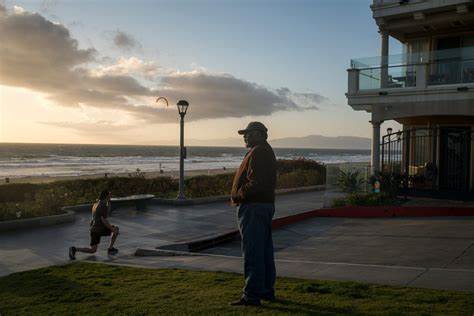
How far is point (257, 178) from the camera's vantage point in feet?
19.6

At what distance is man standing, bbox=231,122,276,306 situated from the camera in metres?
5.96

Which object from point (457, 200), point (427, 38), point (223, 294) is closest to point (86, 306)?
point (223, 294)

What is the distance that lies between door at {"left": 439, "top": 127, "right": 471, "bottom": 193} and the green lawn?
13.0 m

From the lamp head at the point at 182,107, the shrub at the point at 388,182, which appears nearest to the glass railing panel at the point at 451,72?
the shrub at the point at 388,182

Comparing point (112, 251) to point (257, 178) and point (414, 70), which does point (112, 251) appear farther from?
point (414, 70)

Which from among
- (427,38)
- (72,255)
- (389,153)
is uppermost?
(427,38)

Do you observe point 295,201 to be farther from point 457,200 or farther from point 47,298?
point 47,298

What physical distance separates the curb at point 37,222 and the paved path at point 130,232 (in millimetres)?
265

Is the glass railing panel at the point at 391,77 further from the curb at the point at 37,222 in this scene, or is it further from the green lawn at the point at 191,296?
the green lawn at the point at 191,296

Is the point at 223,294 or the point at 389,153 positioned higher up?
the point at 389,153

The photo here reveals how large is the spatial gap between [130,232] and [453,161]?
1219cm

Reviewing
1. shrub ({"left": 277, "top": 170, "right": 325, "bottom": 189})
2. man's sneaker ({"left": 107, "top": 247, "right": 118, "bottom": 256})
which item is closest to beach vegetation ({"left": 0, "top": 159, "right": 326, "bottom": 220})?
shrub ({"left": 277, "top": 170, "right": 325, "bottom": 189})

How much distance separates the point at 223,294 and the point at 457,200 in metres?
12.0

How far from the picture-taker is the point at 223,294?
21.2ft
